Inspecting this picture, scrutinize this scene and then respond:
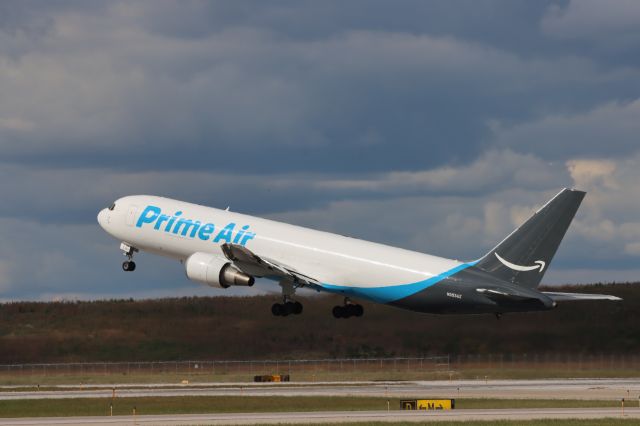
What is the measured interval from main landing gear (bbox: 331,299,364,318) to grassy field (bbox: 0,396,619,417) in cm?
914

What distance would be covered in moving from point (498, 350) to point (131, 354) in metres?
34.5

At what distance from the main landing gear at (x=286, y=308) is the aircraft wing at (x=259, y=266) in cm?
251

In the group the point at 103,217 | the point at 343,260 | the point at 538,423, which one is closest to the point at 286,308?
the point at 343,260

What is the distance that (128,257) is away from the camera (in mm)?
91938

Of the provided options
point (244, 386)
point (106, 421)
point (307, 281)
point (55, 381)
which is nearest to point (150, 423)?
point (106, 421)

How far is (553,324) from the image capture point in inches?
3649

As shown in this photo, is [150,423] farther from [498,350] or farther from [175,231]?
[498,350]

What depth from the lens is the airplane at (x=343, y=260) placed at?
251ft

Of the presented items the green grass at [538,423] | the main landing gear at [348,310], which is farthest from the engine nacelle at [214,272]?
the green grass at [538,423]

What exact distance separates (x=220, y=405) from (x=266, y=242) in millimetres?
11003

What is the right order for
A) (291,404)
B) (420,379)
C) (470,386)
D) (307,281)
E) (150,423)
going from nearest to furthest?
1. (150,423)
2. (291,404)
3. (307,281)
4. (470,386)
5. (420,379)

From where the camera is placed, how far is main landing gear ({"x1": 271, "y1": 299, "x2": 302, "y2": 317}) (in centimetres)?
8525

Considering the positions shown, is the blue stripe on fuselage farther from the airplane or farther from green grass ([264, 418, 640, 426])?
green grass ([264, 418, 640, 426])

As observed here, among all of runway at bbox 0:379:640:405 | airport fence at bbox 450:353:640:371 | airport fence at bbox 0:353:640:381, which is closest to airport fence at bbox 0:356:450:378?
airport fence at bbox 0:353:640:381
